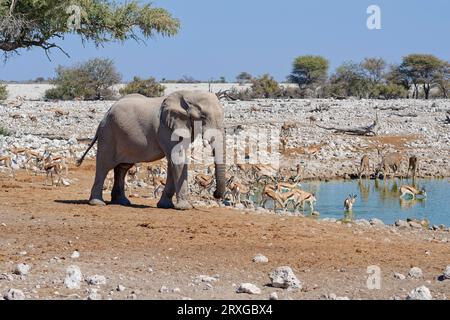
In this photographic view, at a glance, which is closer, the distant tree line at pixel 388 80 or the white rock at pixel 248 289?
the white rock at pixel 248 289

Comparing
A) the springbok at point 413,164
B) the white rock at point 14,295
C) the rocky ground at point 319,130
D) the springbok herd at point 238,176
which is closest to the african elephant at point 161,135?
the springbok herd at point 238,176

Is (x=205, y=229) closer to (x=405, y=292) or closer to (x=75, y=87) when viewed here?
(x=405, y=292)

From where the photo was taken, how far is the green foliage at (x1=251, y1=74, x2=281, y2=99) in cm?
5894

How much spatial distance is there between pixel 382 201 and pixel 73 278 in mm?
13286

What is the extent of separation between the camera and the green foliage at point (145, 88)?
5647 cm

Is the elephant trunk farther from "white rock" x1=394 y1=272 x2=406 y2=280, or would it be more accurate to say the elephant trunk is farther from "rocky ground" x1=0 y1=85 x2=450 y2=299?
"white rock" x1=394 y1=272 x2=406 y2=280

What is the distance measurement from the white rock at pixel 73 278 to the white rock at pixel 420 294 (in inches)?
113

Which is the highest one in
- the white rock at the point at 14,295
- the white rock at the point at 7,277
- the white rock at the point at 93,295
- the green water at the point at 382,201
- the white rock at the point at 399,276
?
the white rock at the point at 14,295

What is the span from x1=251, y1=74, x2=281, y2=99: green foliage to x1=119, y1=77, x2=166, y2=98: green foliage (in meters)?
6.13

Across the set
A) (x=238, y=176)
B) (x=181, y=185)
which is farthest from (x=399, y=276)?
(x=238, y=176)

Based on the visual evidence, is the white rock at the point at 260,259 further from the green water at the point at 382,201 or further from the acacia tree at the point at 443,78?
the acacia tree at the point at 443,78

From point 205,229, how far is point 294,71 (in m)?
64.7

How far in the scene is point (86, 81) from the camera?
2283 inches
